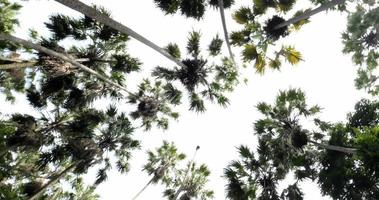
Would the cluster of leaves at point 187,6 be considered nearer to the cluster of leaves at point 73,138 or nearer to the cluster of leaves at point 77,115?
the cluster of leaves at point 77,115

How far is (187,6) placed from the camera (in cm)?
1061

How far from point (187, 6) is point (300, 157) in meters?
6.81

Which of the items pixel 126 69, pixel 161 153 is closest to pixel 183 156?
pixel 161 153

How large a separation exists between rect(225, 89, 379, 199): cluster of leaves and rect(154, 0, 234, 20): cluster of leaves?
187 inches

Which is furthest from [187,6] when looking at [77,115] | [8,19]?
[8,19]

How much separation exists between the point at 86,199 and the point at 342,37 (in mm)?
19157

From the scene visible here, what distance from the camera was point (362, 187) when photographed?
33.0 feet

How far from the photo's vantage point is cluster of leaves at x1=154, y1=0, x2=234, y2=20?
1040 centimetres

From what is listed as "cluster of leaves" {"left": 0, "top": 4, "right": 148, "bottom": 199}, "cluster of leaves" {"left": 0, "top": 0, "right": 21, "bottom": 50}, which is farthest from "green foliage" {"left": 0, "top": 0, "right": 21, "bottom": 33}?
"cluster of leaves" {"left": 0, "top": 4, "right": 148, "bottom": 199}

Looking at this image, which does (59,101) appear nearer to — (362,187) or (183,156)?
(183,156)

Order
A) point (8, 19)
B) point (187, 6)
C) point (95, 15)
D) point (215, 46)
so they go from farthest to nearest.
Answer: point (8, 19)
point (215, 46)
point (187, 6)
point (95, 15)

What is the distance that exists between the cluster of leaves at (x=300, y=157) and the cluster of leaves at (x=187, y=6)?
4748 mm

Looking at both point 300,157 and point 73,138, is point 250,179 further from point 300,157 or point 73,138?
point 73,138

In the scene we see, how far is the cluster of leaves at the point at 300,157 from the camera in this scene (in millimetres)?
10367
